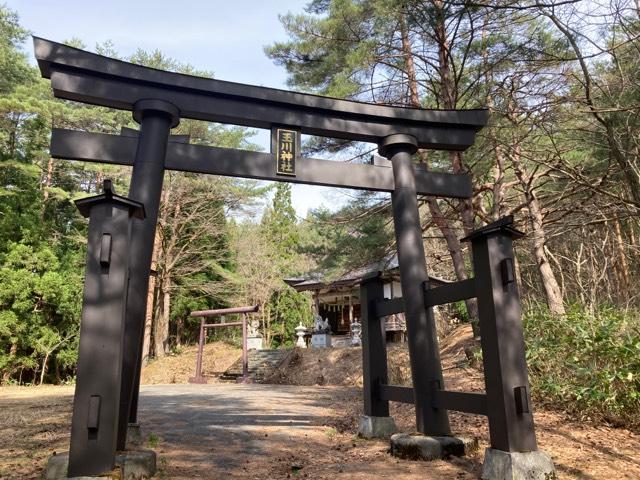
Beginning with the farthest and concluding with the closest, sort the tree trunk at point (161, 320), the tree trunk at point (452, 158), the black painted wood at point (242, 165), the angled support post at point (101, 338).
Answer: the tree trunk at point (161, 320)
the tree trunk at point (452, 158)
the black painted wood at point (242, 165)
the angled support post at point (101, 338)

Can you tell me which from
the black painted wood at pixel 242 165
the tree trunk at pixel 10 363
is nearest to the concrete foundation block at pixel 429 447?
the black painted wood at pixel 242 165

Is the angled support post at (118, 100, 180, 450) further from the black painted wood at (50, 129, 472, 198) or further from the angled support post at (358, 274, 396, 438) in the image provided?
the angled support post at (358, 274, 396, 438)

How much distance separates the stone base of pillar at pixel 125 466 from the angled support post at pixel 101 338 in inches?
8.3

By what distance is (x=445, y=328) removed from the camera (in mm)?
18734

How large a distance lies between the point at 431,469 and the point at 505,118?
6.98 m

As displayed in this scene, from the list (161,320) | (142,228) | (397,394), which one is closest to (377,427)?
(397,394)

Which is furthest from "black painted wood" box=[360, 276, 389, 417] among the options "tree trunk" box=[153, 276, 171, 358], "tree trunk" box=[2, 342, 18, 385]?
"tree trunk" box=[153, 276, 171, 358]

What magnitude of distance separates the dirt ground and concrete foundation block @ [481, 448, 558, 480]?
0.31m

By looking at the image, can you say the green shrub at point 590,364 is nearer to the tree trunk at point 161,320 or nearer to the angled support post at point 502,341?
the angled support post at point 502,341

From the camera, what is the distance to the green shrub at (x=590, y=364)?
5020mm

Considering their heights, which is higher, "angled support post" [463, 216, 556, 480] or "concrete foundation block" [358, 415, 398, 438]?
"angled support post" [463, 216, 556, 480]

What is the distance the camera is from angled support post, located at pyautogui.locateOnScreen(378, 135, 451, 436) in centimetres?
440

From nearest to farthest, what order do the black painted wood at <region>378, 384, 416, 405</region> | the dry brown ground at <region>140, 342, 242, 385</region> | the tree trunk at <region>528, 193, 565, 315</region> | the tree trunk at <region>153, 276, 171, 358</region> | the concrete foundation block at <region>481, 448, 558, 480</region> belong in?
the concrete foundation block at <region>481, 448, 558, 480</region> < the black painted wood at <region>378, 384, 416, 405</region> < the tree trunk at <region>528, 193, 565, 315</region> < the dry brown ground at <region>140, 342, 242, 385</region> < the tree trunk at <region>153, 276, 171, 358</region>

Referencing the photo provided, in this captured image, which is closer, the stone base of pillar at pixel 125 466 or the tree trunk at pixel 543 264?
the stone base of pillar at pixel 125 466
